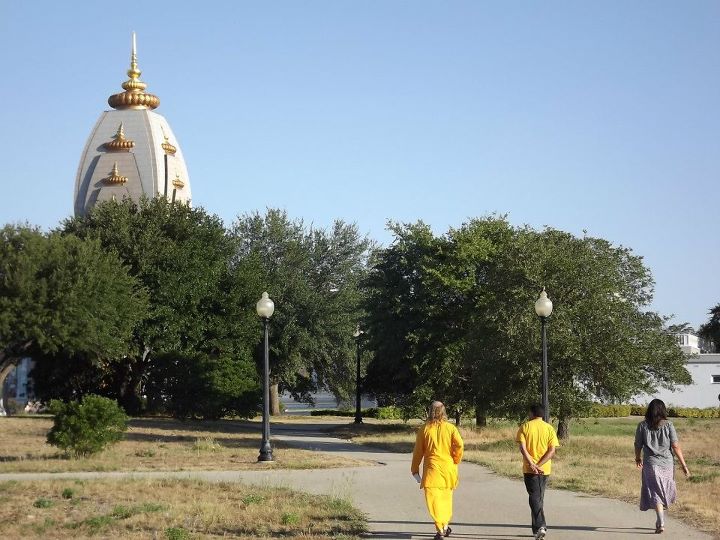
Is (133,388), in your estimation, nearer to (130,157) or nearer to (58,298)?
(58,298)

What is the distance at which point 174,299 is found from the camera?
1914 inches

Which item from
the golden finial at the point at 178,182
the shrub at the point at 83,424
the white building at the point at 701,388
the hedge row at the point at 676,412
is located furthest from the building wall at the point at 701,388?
the shrub at the point at 83,424

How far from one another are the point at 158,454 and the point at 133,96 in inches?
3460

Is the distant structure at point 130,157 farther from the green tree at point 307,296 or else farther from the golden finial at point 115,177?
the green tree at point 307,296

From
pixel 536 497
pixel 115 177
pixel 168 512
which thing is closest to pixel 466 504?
pixel 536 497

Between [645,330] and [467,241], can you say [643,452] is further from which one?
[467,241]

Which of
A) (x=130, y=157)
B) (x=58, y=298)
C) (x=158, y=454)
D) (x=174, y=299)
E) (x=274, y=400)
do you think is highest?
(x=130, y=157)

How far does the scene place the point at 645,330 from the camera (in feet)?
103

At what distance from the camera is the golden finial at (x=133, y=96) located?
109 metres

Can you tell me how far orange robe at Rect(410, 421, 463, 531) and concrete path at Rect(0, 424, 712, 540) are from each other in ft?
2.16

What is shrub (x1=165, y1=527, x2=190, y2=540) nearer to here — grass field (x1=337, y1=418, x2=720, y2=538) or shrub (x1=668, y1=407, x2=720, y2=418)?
grass field (x1=337, y1=418, x2=720, y2=538)

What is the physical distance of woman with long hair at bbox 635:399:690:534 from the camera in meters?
13.1

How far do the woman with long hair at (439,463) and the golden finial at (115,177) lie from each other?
9392 centimetres

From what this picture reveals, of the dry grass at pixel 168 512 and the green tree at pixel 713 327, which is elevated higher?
the green tree at pixel 713 327
